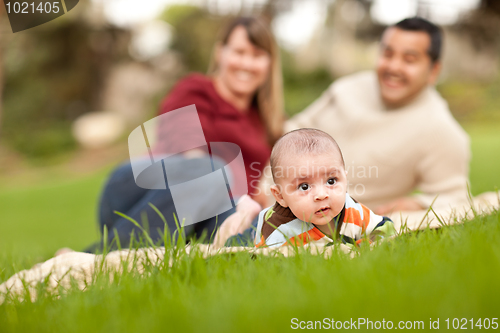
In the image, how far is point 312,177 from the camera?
1195mm

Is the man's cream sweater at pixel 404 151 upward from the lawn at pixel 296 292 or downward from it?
downward

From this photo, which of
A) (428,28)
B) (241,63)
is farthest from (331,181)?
(241,63)

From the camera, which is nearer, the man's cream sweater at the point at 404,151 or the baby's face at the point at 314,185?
the baby's face at the point at 314,185

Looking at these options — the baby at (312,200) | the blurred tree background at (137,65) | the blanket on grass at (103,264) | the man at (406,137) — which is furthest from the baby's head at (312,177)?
the blurred tree background at (137,65)

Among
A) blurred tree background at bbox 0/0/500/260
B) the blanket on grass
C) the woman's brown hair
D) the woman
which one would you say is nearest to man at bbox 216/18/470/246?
the woman

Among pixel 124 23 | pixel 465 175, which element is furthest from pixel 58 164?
pixel 465 175

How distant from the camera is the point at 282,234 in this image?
1.29 m

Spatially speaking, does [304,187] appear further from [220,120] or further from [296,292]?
[220,120]

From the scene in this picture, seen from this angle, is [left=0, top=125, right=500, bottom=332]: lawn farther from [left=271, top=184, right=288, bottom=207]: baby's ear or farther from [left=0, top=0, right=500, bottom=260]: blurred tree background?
[left=0, top=0, right=500, bottom=260]: blurred tree background

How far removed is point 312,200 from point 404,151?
1.17 m

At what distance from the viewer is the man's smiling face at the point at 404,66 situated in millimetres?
2141

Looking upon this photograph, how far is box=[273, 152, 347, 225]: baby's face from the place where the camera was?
1.19 meters

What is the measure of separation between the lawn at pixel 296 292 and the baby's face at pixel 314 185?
0.16 m

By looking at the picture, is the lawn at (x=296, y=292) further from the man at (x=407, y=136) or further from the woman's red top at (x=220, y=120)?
the woman's red top at (x=220, y=120)
